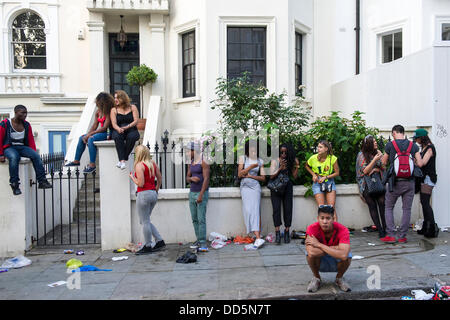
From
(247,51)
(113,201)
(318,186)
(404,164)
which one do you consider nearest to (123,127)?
(113,201)

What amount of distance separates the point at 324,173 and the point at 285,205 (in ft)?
2.96

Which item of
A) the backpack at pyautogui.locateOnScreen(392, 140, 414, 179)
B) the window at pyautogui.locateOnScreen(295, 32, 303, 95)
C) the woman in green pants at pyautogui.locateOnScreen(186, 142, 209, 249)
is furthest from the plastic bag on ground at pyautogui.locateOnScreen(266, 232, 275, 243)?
the window at pyautogui.locateOnScreen(295, 32, 303, 95)

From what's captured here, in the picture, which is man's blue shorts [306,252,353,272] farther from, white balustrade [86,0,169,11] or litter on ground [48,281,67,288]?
white balustrade [86,0,169,11]

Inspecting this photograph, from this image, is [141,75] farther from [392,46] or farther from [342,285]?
[342,285]

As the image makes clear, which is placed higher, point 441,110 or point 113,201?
point 441,110

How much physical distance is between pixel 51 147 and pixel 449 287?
12175mm

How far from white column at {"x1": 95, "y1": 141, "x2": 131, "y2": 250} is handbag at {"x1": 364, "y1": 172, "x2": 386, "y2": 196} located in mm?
4220

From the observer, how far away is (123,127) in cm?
755

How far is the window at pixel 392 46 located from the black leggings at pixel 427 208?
7.53 m

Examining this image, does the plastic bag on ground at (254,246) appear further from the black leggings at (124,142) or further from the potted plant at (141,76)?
the potted plant at (141,76)

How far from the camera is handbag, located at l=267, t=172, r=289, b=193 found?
7434 millimetres

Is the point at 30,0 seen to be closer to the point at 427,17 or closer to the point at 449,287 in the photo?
the point at 427,17

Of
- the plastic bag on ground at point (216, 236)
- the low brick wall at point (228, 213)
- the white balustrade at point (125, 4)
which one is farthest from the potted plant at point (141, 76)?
the plastic bag on ground at point (216, 236)

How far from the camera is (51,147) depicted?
1376 centimetres
